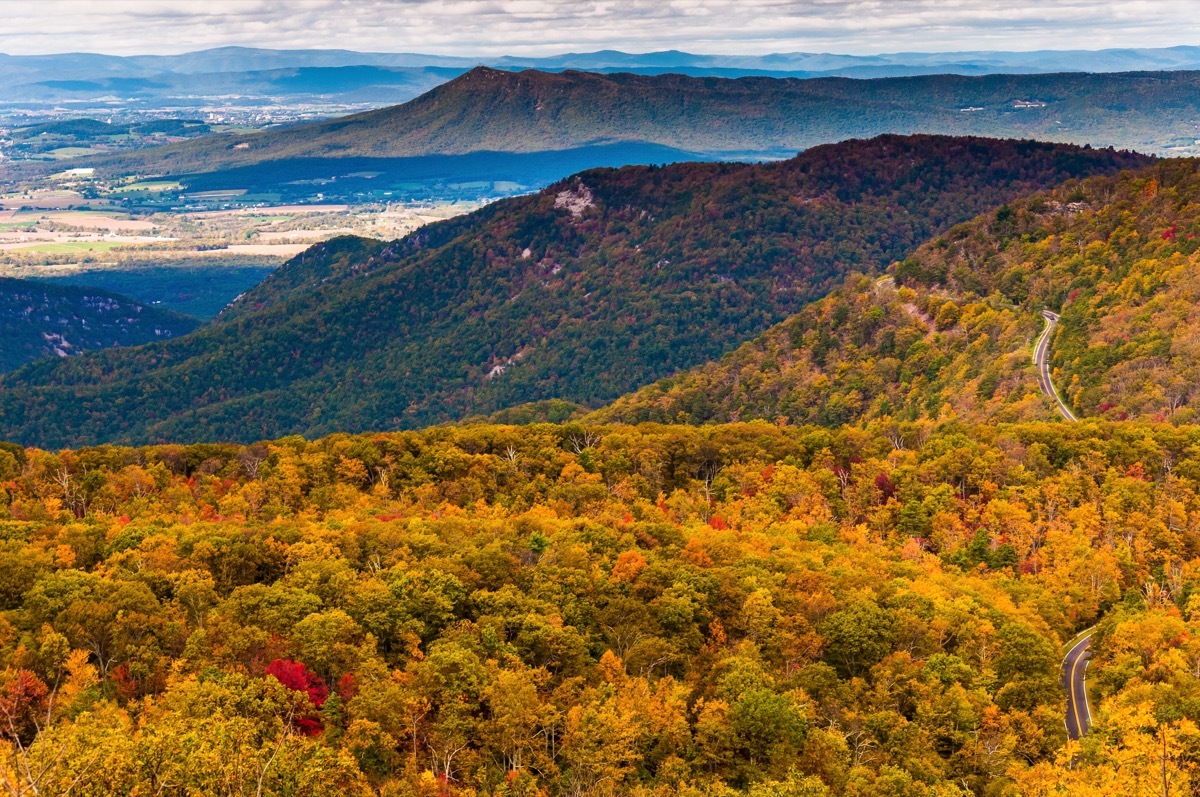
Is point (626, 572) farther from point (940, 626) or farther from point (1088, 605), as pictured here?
point (1088, 605)

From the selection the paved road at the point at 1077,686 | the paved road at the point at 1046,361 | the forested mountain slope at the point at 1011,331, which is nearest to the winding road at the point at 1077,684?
the paved road at the point at 1077,686

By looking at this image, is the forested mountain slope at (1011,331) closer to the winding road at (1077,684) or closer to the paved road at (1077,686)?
the winding road at (1077,684)

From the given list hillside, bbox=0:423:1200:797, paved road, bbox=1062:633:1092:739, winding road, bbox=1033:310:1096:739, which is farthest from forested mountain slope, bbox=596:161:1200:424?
paved road, bbox=1062:633:1092:739

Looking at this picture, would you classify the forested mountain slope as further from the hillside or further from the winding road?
the winding road

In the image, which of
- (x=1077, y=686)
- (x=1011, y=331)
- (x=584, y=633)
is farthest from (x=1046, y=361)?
(x=584, y=633)

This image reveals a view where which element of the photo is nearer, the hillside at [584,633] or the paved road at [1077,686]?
the hillside at [584,633]

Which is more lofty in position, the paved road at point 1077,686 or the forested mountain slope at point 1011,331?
the forested mountain slope at point 1011,331
